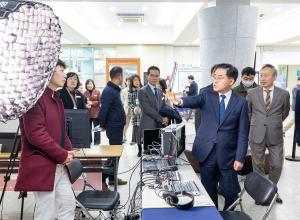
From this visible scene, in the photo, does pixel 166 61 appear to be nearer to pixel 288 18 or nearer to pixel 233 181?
pixel 288 18

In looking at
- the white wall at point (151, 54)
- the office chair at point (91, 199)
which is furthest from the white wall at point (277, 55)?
the office chair at point (91, 199)

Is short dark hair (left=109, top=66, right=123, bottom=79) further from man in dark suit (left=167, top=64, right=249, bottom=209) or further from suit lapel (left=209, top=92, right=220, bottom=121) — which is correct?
suit lapel (left=209, top=92, right=220, bottom=121)

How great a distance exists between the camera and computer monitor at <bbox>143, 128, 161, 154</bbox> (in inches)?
111

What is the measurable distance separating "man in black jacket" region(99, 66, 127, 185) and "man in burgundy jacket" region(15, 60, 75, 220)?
5.09 ft

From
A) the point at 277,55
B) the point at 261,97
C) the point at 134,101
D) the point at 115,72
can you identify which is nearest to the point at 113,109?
the point at 115,72

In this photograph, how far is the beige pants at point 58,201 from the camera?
6.06ft

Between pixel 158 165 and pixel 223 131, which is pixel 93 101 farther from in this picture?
pixel 223 131

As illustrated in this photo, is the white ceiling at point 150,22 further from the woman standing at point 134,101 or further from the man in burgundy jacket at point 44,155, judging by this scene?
the man in burgundy jacket at point 44,155

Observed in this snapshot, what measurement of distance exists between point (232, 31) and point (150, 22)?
580cm

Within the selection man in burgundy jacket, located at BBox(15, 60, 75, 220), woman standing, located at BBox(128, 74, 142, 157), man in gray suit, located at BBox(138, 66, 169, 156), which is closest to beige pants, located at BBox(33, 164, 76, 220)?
man in burgundy jacket, located at BBox(15, 60, 75, 220)

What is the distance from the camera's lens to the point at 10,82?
3.22 ft

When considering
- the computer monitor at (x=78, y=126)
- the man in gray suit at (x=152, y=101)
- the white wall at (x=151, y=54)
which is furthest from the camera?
the white wall at (x=151, y=54)

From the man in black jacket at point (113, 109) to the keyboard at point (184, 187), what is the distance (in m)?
1.69

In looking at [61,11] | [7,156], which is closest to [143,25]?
[61,11]
